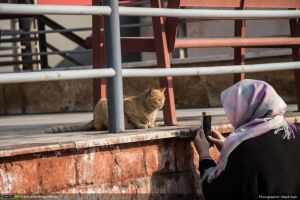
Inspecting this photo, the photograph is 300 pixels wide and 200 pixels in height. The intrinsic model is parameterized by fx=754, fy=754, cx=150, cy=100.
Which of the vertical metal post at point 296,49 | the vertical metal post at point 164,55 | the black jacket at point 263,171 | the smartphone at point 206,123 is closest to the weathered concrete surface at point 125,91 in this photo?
the vertical metal post at point 296,49

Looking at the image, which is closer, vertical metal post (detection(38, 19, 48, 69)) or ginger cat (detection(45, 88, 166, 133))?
ginger cat (detection(45, 88, 166, 133))

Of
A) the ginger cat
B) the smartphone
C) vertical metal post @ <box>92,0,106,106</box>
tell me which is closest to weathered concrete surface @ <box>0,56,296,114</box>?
the ginger cat

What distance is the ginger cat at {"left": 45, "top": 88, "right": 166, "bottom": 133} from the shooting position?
5133mm

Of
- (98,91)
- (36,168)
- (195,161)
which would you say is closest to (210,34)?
(98,91)

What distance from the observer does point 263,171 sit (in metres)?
3.81

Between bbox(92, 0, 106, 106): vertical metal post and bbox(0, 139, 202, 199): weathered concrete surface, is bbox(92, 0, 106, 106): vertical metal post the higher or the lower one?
the higher one

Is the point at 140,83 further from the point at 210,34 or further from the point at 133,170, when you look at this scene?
the point at 133,170

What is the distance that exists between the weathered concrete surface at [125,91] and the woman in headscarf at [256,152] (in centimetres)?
418

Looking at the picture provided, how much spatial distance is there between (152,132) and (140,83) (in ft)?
14.8

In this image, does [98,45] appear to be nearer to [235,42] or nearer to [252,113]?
[235,42]

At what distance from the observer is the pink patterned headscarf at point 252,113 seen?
3.93 meters

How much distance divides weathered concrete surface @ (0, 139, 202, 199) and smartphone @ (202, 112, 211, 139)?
0.43 ft

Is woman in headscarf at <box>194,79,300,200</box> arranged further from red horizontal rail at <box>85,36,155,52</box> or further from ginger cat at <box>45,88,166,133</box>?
red horizontal rail at <box>85,36,155,52</box>

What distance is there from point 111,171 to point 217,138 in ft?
2.46
